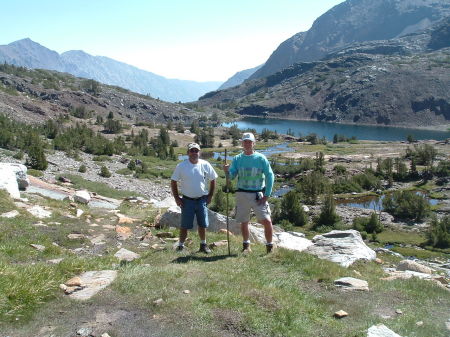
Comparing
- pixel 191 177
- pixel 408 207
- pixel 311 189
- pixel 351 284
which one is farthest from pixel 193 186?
pixel 311 189

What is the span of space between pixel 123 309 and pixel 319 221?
3254cm

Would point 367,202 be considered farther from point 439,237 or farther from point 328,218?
point 439,237

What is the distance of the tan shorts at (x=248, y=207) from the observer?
10.2 meters

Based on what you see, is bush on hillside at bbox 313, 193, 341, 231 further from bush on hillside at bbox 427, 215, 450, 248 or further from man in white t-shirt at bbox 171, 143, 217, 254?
man in white t-shirt at bbox 171, 143, 217, 254

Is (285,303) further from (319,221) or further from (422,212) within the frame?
(422,212)

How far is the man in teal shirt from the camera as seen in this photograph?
396 inches

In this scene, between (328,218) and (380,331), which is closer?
(380,331)

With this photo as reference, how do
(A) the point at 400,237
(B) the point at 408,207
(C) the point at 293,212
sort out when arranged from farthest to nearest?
(B) the point at 408,207 → (C) the point at 293,212 → (A) the point at 400,237

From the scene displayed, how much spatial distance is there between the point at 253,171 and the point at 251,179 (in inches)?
7.8

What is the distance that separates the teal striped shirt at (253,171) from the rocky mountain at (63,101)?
7173 centimetres

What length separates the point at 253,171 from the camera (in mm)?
10094

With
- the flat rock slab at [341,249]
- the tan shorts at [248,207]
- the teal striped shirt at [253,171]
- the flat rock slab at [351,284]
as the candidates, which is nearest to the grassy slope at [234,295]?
the flat rock slab at [351,284]

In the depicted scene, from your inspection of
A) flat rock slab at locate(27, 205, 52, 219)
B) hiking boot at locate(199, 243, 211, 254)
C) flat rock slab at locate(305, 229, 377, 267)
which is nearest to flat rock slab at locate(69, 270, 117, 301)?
hiking boot at locate(199, 243, 211, 254)

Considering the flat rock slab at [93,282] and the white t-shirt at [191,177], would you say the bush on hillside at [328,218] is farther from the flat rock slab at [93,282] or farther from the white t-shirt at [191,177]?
the flat rock slab at [93,282]
